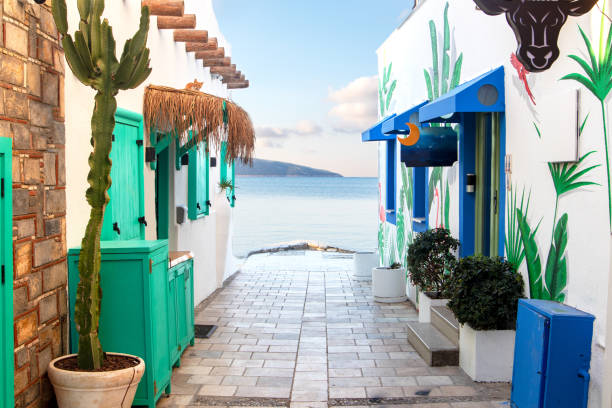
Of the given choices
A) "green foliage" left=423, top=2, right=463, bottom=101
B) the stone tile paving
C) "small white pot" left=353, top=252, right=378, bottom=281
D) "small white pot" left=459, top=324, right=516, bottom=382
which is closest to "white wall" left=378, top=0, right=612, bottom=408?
"green foliage" left=423, top=2, right=463, bottom=101

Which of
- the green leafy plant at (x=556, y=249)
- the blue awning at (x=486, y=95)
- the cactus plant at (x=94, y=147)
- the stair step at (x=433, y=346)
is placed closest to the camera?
the cactus plant at (x=94, y=147)

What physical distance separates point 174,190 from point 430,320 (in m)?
3.60

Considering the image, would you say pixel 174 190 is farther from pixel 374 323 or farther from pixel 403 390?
pixel 403 390

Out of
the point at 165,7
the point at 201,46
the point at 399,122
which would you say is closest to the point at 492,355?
the point at 399,122

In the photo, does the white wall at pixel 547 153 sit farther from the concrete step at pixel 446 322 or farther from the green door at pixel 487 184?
the concrete step at pixel 446 322

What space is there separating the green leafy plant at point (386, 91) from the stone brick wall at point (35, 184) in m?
7.12

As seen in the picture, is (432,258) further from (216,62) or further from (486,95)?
(216,62)

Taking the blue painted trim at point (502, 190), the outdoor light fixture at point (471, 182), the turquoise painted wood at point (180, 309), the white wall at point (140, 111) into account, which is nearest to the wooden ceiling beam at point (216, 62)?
the white wall at point (140, 111)

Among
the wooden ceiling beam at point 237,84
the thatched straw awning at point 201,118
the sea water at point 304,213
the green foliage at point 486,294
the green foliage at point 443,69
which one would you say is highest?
the wooden ceiling beam at point 237,84

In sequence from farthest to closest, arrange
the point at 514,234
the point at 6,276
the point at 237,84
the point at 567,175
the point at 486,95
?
the point at 237,84
the point at 486,95
the point at 514,234
the point at 567,175
the point at 6,276

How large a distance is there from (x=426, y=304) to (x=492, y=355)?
1914 mm

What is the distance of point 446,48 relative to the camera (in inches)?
283

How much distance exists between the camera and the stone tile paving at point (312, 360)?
15.9ft

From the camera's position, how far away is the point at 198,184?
8672mm
